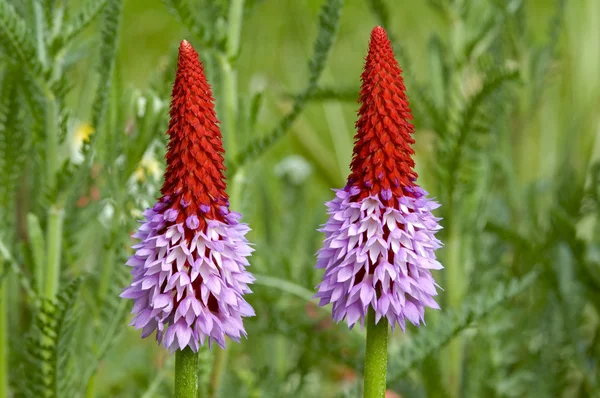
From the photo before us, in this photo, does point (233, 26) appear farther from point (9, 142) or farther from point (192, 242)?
point (192, 242)

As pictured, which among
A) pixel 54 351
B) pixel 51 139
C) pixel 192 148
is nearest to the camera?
pixel 192 148

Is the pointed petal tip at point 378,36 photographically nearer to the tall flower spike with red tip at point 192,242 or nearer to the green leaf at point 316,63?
the tall flower spike with red tip at point 192,242

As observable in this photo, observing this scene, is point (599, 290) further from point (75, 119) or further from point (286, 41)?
point (286, 41)

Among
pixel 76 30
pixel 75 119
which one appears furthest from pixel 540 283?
pixel 76 30

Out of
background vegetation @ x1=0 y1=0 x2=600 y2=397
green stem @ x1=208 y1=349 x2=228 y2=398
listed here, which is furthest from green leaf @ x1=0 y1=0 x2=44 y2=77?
green stem @ x1=208 y1=349 x2=228 y2=398

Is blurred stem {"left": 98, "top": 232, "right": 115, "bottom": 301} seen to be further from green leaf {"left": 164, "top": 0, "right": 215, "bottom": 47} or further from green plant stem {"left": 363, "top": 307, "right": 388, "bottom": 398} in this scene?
green plant stem {"left": 363, "top": 307, "right": 388, "bottom": 398}

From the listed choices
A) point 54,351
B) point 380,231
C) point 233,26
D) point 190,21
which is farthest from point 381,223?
point 233,26

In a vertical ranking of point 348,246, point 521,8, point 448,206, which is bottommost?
point 348,246
